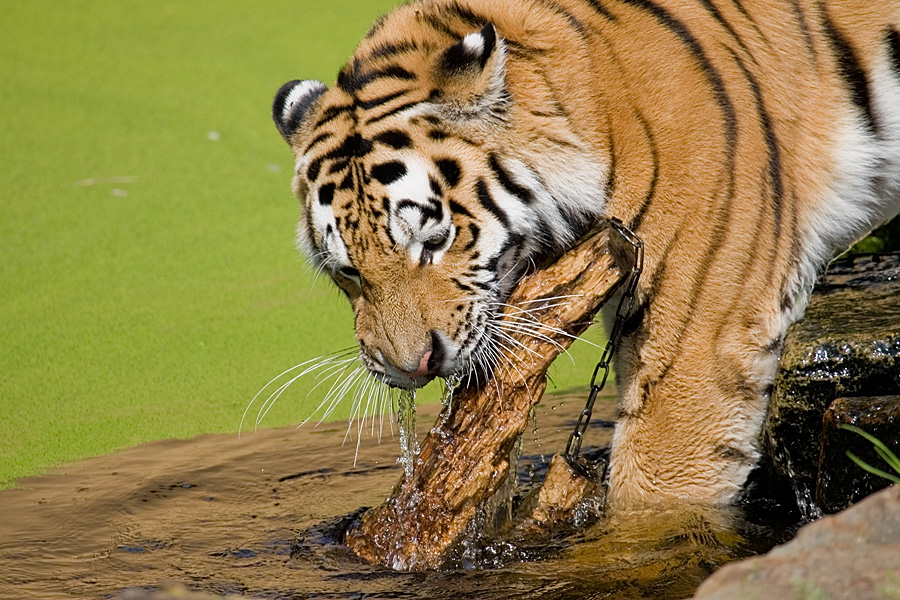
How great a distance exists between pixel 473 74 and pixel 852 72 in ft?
3.06

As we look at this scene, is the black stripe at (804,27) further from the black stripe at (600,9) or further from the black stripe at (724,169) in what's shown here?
the black stripe at (600,9)

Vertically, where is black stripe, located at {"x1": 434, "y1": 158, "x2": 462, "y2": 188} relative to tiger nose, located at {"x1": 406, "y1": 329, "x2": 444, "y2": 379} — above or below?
above

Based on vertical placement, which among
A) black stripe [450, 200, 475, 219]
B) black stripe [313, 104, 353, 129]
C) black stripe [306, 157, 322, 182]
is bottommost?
black stripe [450, 200, 475, 219]

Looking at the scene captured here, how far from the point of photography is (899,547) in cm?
143

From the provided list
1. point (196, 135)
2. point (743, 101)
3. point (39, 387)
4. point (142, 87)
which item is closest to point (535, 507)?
point (743, 101)

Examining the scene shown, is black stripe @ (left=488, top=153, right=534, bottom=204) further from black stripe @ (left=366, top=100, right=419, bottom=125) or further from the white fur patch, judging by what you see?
the white fur patch

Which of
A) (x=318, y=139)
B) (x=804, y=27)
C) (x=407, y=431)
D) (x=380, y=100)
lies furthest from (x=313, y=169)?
(x=804, y=27)

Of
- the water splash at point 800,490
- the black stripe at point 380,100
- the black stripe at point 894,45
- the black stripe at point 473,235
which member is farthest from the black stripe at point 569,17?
the water splash at point 800,490

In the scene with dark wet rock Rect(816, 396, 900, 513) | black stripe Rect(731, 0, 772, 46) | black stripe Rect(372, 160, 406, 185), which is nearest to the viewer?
dark wet rock Rect(816, 396, 900, 513)

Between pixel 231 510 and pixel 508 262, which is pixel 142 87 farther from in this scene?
pixel 508 262

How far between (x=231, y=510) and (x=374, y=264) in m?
0.93

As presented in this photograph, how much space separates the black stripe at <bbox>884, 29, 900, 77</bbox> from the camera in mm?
2621

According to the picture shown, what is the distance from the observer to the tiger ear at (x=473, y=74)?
7.41ft

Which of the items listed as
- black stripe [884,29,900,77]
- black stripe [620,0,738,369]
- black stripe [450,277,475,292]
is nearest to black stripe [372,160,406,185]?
black stripe [450,277,475,292]
